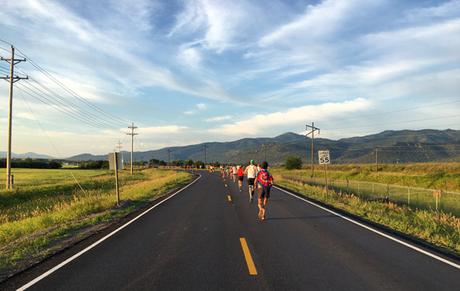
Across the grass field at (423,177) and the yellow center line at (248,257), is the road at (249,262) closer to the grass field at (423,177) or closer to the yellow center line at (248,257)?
the yellow center line at (248,257)

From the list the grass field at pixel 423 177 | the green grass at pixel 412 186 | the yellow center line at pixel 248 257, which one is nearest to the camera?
the yellow center line at pixel 248 257

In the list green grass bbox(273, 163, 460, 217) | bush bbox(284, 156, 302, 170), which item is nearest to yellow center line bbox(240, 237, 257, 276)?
green grass bbox(273, 163, 460, 217)

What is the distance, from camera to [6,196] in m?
26.4

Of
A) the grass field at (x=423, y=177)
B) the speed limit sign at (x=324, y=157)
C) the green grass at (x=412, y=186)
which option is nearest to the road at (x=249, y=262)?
the speed limit sign at (x=324, y=157)

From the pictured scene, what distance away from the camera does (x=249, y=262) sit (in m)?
6.65

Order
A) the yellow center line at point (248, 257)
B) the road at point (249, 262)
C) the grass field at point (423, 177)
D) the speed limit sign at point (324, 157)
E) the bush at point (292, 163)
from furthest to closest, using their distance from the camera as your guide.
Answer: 1. the bush at point (292, 163)
2. the grass field at point (423, 177)
3. the speed limit sign at point (324, 157)
4. the yellow center line at point (248, 257)
5. the road at point (249, 262)

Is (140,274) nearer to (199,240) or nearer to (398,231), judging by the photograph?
(199,240)

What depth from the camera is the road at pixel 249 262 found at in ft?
18.0

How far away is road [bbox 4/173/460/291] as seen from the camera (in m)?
5.49

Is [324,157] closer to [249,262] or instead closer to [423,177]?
[249,262]

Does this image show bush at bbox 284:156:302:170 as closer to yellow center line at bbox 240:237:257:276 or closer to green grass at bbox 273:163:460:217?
green grass at bbox 273:163:460:217

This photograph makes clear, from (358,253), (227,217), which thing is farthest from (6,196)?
(358,253)

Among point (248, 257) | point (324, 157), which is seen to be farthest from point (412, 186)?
point (248, 257)

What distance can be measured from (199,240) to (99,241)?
2.49 metres
